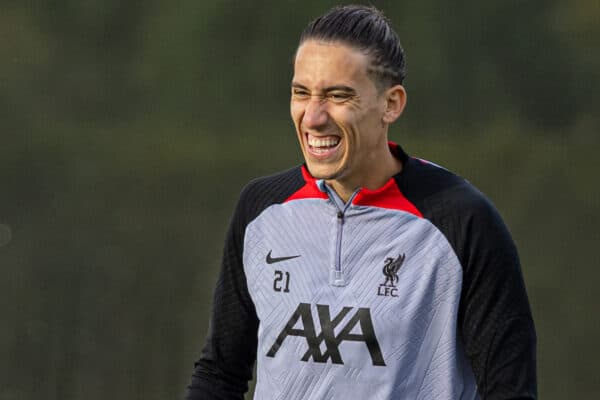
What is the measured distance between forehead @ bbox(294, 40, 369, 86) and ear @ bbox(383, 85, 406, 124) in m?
0.08

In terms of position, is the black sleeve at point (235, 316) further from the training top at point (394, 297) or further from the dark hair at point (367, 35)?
the dark hair at point (367, 35)

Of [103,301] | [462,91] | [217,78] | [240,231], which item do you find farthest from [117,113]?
[240,231]

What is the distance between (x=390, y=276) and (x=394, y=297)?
0.14 feet

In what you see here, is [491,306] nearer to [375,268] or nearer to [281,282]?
[375,268]

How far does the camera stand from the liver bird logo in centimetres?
255

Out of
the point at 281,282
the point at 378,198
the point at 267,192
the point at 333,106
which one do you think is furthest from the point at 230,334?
the point at 333,106

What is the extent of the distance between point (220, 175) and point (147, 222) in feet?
1.15

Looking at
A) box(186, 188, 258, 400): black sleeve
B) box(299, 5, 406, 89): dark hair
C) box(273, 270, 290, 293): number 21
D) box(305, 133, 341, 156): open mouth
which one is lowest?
box(186, 188, 258, 400): black sleeve

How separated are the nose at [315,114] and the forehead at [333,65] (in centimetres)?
4

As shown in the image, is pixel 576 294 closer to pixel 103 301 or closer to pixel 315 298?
pixel 103 301

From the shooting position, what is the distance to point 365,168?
8.56 feet

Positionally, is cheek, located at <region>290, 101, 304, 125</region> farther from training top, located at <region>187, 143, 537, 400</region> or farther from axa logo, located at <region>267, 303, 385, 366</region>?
axa logo, located at <region>267, 303, 385, 366</region>

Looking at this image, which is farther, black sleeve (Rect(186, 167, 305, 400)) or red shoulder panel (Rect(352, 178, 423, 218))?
black sleeve (Rect(186, 167, 305, 400))

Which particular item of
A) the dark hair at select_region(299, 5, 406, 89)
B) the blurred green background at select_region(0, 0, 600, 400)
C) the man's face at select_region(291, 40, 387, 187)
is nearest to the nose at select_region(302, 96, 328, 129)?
the man's face at select_region(291, 40, 387, 187)
